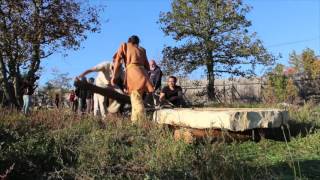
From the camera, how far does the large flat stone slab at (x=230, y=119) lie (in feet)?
22.9

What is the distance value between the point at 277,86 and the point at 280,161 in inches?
954

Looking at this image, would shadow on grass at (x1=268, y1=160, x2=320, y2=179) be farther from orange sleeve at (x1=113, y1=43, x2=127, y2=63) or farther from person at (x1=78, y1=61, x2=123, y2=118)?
person at (x1=78, y1=61, x2=123, y2=118)

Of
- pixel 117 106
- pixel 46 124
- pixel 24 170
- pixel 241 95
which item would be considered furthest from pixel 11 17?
pixel 241 95

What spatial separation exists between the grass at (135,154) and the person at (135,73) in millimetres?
573

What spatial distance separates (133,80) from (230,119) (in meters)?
2.34

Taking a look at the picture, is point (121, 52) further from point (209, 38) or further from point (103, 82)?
point (209, 38)

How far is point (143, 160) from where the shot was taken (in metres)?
5.67

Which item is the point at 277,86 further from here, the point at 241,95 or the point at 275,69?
the point at 241,95

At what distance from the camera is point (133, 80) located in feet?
28.6

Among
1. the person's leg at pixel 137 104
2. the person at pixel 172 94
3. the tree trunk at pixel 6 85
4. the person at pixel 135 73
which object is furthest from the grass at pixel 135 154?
the tree trunk at pixel 6 85

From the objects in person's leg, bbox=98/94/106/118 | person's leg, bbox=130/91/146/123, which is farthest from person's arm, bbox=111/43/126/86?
person's leg, bbox=130/91/146/123

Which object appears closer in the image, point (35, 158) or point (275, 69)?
point (35, 158)

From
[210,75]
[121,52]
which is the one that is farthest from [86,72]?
[210,75]

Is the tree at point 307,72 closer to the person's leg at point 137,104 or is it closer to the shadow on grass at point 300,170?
the person's leg at point 137,104
